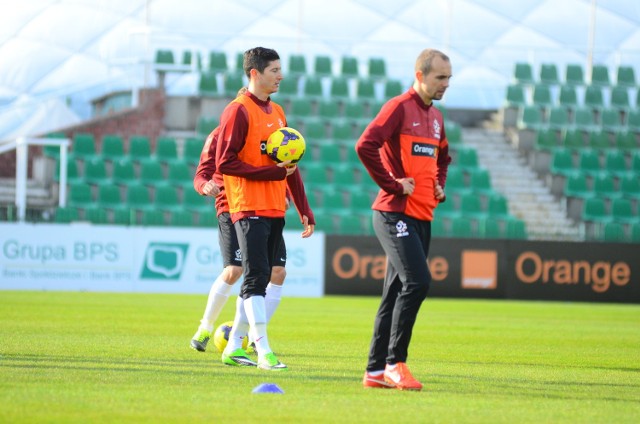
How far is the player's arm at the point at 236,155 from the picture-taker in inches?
334

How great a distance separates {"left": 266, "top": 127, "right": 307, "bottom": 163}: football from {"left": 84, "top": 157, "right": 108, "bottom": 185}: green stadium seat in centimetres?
1871

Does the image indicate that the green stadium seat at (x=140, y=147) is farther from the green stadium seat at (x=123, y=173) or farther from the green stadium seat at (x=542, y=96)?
the green stadium seat at (x=542, y=96)

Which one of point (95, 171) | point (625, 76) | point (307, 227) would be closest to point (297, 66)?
point (95, 171)

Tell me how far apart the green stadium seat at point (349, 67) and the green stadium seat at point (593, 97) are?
6799 mm

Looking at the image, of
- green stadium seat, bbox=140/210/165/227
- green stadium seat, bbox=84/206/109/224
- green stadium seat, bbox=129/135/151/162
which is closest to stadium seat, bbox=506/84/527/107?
green stadium seat, bbox=129/135/151/162

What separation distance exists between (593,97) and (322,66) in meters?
8.00

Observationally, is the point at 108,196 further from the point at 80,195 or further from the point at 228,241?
the point at 228,241

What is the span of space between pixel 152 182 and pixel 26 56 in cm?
1527

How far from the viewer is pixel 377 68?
33531 millimetres

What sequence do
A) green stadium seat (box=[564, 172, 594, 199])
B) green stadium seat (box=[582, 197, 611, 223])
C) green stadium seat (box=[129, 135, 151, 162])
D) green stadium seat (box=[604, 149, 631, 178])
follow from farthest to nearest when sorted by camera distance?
green stadium seat (box=[604, 149, 631, 178])
green stadium seat (box=[564, 172, 594, 199])
green stadium seat (box=[582, 197, 611, 223])
green stadium seat (box=[129, 135, 151, 162])

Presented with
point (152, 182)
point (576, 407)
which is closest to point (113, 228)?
point (152, 182)

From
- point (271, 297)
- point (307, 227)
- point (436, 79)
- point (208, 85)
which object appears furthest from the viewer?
point (208, 85)

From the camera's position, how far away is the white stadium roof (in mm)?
39031

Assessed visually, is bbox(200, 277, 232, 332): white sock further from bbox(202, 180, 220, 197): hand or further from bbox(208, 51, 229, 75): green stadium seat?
bbox(208, 51, 229, 75): green stadium seat
